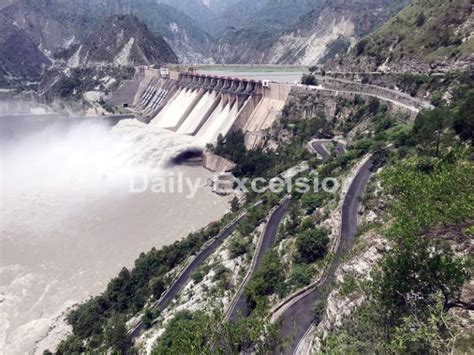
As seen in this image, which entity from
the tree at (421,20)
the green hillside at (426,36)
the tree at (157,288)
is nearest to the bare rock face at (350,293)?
the tree at (157,288)

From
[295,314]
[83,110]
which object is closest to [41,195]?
[295,314]

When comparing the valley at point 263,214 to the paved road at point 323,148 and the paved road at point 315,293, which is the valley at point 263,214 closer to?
the paved road at point 315,293

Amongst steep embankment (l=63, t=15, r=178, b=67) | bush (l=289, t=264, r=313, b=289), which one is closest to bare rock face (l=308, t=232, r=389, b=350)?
bush (l=289, t=264, r=313, b=289)

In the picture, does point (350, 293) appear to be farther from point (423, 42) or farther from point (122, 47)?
point (122, 47)

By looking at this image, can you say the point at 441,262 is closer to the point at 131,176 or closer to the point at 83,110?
the point at 131,176

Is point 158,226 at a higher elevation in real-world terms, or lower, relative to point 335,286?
lower

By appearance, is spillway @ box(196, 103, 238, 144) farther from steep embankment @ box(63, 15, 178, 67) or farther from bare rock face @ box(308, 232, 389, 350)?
steep embankment @ box(63, 15, 178, 67)
